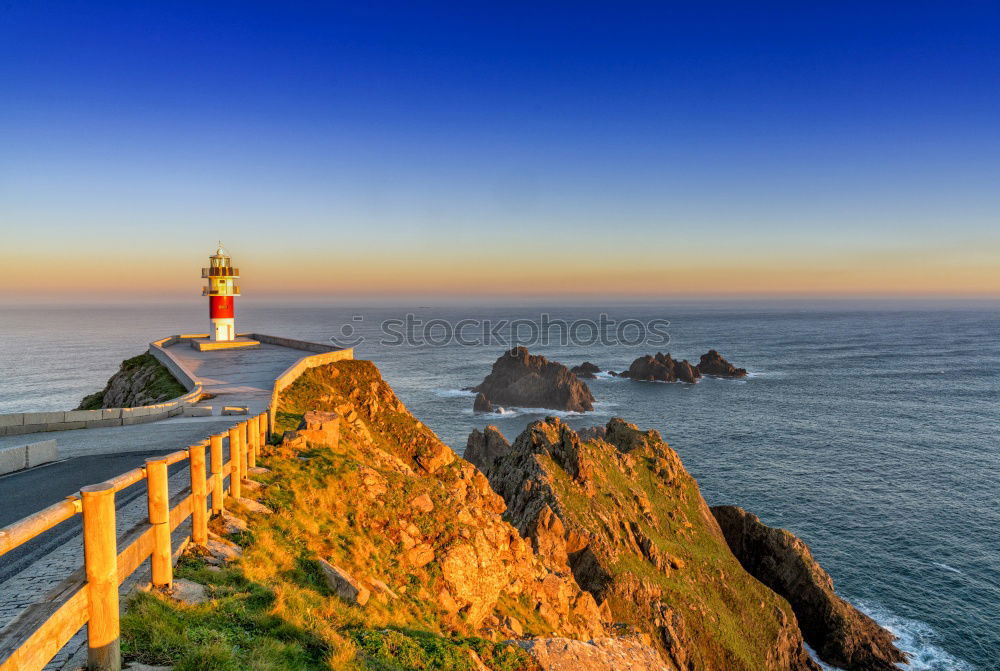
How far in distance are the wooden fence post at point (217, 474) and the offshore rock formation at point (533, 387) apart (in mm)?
80701

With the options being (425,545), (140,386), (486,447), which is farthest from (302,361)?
(486,447)

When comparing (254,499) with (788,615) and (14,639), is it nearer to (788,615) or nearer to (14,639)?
Result: (14,639)

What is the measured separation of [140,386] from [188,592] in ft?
111

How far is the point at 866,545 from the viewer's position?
44.2 metres

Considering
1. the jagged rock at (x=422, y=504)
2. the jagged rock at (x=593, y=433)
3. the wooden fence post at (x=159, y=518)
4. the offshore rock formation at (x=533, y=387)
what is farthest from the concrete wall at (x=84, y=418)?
the offshore rock formation at (x=533, y=387)

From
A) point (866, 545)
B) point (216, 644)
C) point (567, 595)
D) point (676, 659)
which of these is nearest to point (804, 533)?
point (866, 545)

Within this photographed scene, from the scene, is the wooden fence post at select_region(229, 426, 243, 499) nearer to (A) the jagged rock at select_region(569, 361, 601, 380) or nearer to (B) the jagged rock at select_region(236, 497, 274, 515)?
(B) the jagged rock at select_region(236, 497, 274, 515)

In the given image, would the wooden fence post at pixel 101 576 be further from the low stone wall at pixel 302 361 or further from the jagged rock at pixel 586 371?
the jagged rock at pixel 586 371

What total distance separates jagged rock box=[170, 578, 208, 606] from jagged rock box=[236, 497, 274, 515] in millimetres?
3801

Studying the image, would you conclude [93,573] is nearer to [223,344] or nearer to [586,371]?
[223,344]

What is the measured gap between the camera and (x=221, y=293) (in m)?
50.7

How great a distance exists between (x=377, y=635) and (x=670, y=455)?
1729 inches

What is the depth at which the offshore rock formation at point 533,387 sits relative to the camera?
94438 millimetres

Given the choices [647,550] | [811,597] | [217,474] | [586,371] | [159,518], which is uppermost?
[159,518]
